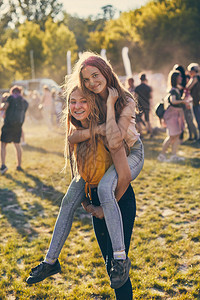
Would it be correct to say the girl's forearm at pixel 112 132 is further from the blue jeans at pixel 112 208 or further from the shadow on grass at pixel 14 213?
the shadow on grass at pixel 14 213

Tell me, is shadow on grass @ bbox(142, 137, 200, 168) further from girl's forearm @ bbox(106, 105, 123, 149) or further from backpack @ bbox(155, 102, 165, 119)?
girl's forearm @ bbox(106, 105, 123, 149)

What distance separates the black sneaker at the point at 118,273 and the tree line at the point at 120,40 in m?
28.1

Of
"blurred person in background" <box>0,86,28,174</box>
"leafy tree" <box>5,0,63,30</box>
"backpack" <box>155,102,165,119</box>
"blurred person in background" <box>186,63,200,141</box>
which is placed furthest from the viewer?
"leafy tree" <box>5,0,63,30</box>

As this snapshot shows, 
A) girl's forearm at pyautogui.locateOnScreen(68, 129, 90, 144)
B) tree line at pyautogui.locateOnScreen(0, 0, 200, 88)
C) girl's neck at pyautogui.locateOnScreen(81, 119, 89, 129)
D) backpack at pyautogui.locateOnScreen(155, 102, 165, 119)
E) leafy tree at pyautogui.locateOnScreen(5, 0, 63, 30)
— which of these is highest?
leafy tree at pyautogui.locateOnScreen(5, 0, 63, 30)

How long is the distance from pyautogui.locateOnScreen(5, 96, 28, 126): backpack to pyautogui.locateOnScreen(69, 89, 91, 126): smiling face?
18.8ft

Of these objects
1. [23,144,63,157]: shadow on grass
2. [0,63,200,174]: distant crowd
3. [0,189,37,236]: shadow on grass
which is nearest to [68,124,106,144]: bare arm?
[0,63,200,174]: distant crowd

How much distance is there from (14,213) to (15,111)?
3.07 meters

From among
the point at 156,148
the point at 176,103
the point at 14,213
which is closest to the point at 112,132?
the point at 14,213

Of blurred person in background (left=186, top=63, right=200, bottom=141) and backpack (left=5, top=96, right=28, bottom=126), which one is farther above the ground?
blurred person in background (left=186, top=63, right=200, bottom=141)

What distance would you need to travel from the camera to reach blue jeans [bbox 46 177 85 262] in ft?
7.71

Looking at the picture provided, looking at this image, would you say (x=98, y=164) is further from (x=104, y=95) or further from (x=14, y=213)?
(x=14, y=213)

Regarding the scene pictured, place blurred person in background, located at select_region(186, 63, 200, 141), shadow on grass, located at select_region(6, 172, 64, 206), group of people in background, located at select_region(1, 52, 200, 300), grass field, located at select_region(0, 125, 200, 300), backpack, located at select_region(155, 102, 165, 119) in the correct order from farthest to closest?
blurred person in background, located at select_region(186, 63, 200, 141) < backpack, located at select_region(155, 102, 165, 119) < shadow on grass, located at select_region(6, 172, 64, 206) < grass field, located at select_region(0, 125, 200, 300) < group of people in background, located at select_region(1, 52, 200, 300)

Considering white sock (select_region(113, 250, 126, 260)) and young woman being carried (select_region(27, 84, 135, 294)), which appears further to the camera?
young woman being carried (select_region(27, 84, 135, 294))

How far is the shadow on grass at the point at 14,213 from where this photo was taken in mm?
4863
